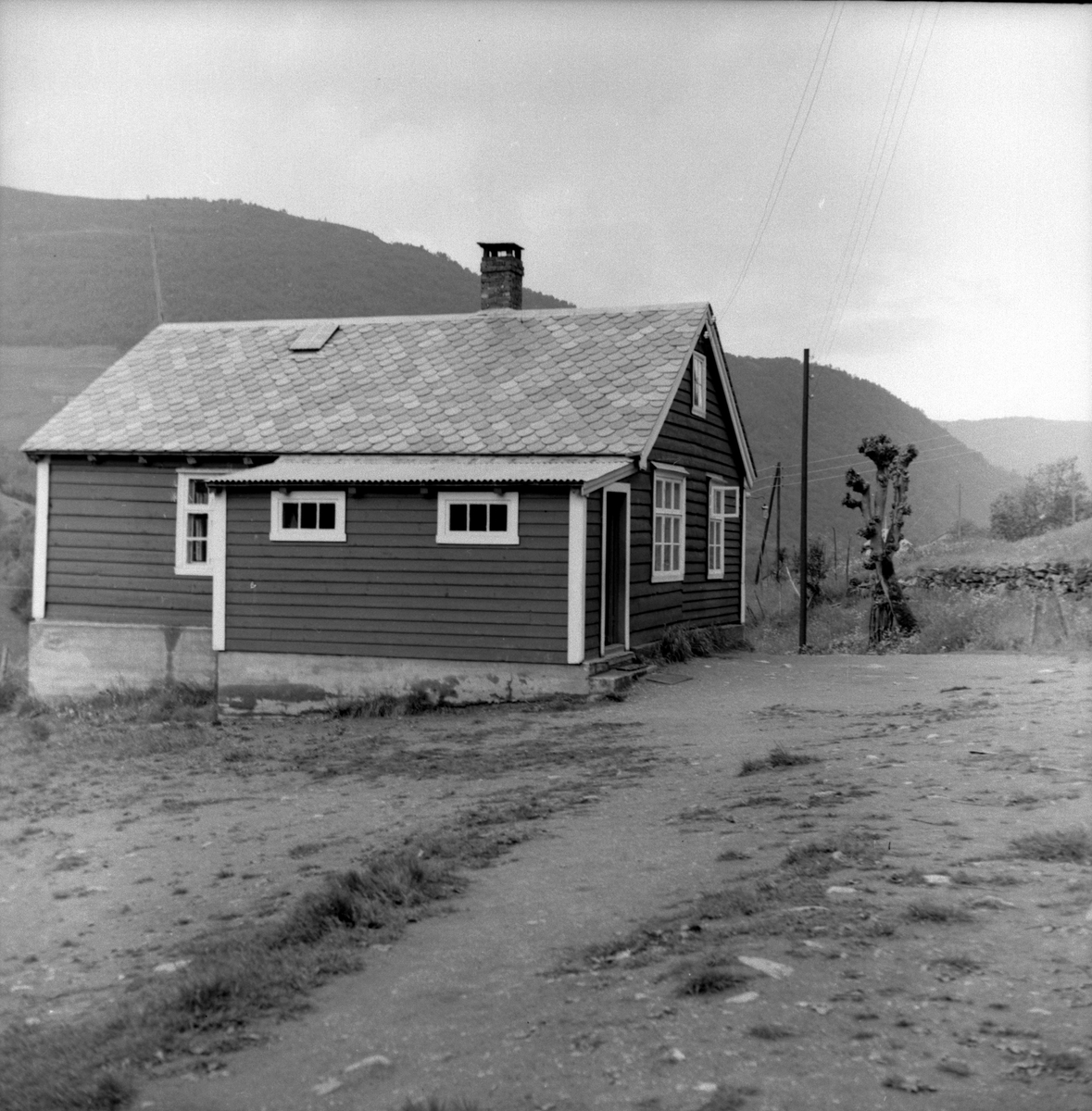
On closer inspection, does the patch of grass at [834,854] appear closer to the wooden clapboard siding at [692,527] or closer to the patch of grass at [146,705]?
the wooden clapboard siding at [692,527]

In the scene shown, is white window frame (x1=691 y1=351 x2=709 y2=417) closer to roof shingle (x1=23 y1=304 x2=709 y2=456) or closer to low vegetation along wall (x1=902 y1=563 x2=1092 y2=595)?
roof shingle (x1=23 y1=304 x2=709 y2=456)

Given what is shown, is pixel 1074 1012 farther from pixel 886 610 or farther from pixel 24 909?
pixel 886 610

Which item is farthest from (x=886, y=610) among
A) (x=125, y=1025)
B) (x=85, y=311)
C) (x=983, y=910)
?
(x=85, y=311)

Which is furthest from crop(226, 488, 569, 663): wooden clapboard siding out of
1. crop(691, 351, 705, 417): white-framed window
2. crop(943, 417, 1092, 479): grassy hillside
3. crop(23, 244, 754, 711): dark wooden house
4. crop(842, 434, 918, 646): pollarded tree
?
crop(943, 417, 1092, 479): grassy hillside

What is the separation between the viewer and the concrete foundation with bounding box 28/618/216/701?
1897 cm

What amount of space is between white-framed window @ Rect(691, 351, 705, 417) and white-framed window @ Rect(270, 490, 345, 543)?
6.47m

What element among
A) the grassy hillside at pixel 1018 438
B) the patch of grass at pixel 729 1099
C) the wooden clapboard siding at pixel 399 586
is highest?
the grassy hillside at pixel 1018 438

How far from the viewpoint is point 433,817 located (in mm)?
9547

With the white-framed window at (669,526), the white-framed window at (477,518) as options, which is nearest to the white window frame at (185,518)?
the white-framed window at (477,518)

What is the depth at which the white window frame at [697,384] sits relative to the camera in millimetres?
19750

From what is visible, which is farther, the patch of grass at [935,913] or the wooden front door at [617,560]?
the wooden front door at [617,560]

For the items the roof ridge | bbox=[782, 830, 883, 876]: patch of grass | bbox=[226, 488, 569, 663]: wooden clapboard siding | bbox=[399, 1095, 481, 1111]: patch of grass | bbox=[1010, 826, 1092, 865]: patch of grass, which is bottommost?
bbox=[399, 1095, 481, 1111]: patch of grass

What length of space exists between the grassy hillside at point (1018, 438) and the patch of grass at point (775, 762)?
65.3 m

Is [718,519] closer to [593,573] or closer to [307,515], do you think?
[593,573]
